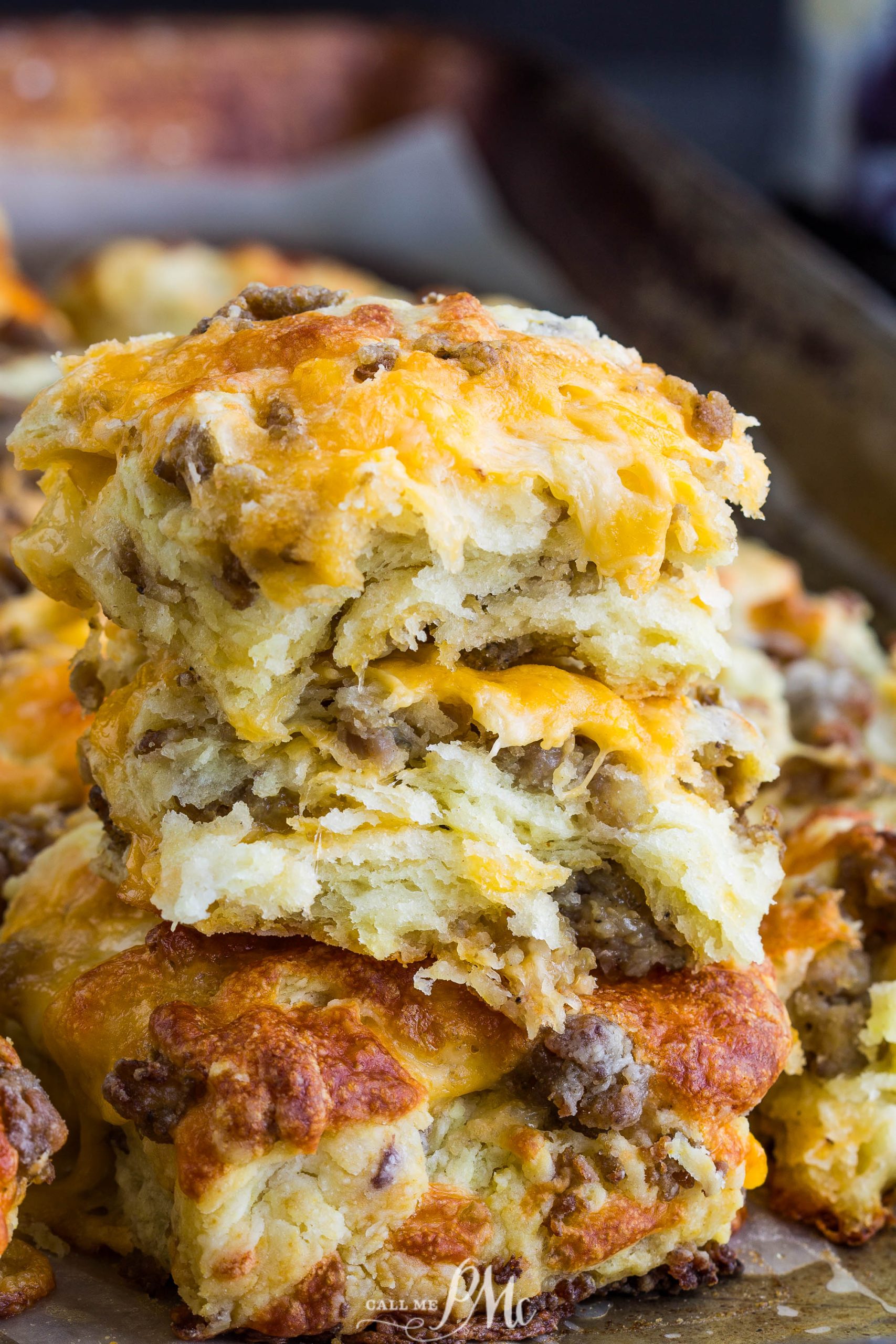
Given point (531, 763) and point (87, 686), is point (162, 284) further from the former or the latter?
point (531, 763)

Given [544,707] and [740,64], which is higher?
[544,707]

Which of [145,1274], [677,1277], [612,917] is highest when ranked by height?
[612,917]

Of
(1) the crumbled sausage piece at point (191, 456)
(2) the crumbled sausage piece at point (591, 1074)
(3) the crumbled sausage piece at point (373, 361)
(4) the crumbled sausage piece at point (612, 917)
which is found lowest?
(2) the crumbled sausage piece at point (591, 1074)

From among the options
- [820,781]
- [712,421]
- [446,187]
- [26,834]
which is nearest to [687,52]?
[446,187]

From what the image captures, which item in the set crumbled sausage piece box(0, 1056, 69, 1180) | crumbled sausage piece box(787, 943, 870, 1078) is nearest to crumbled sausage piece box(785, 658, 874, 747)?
crumbled sausage piece box(787, 943, 870, 1078)

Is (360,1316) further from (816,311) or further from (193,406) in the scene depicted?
(816,311)

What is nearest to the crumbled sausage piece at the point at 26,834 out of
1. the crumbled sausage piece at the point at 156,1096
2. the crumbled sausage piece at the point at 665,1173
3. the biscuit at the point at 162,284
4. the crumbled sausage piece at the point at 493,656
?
the crumbled sausage piece at the point at 156,1096

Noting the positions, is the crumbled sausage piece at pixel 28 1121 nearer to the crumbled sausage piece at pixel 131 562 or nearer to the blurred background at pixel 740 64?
the crumbled sausage piece at pixel 131 562
